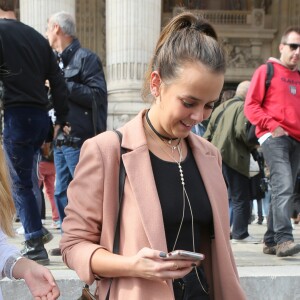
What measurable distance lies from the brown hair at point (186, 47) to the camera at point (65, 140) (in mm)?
3016

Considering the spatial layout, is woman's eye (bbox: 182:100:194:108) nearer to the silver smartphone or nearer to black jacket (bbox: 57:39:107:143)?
the silver smartphone

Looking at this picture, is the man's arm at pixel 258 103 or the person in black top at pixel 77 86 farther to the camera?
the person in black top at pixel 77 86

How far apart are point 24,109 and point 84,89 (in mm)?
928

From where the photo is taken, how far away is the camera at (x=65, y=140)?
5207 mm

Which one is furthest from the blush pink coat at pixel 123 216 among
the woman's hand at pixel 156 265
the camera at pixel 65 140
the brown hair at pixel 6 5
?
the camera at pixel 65 140

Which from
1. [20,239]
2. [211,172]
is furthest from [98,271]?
[20,239]

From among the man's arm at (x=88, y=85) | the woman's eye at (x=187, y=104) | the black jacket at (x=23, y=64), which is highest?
the woman's eye at (x=187, y=104)

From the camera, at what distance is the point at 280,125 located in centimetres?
505

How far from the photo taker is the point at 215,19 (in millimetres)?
22812

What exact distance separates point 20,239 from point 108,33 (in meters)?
11.1

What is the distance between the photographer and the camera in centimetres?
521

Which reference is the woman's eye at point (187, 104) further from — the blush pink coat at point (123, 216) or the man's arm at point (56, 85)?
the man's arm at point (56, 85)

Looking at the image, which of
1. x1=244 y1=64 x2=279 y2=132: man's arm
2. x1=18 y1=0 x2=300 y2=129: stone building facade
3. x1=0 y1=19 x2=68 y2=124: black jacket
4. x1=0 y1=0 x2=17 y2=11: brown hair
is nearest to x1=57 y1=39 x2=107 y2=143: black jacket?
x1=0 y1=19 x2=68 y2=124: black jacket

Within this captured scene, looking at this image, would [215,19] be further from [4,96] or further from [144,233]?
[144,233]
